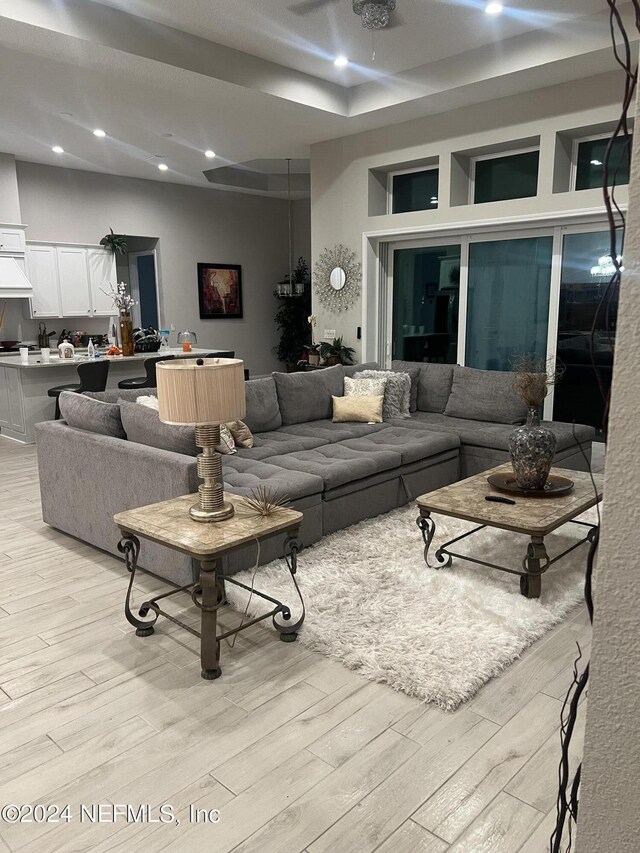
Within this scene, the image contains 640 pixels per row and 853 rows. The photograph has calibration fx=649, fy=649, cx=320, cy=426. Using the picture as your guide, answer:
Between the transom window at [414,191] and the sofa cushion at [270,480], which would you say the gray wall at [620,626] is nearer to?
the sofa cushion at [270,480]

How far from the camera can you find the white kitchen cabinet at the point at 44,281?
8781 millimetres

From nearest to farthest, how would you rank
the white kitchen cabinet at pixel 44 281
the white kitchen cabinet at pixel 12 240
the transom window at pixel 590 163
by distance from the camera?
the transom window at pixel 590 163 < the white kitchen cabinet at pixel 12 240 < the white kitchen cabinet at pixel 44 281

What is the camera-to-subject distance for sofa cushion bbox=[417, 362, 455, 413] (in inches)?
229

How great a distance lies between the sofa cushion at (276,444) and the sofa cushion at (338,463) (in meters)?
0.10

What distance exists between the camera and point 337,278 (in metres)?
7.60

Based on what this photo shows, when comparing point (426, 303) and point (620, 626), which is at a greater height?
point (426, 303)

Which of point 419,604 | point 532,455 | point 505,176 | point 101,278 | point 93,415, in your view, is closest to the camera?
point 419,604

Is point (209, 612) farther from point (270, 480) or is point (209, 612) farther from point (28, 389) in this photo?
point (28, 389)

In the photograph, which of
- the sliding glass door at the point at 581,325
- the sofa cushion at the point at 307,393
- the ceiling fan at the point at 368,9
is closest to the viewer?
the ceiling fan at the point at 368,9

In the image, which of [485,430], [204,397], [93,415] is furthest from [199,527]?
[485,430]

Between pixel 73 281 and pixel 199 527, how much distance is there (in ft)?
25.1

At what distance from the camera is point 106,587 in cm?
341

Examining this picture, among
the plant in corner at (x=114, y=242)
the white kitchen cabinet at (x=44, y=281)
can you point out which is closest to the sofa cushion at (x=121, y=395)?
the white kitchen cabinet at (x=44, y=281)

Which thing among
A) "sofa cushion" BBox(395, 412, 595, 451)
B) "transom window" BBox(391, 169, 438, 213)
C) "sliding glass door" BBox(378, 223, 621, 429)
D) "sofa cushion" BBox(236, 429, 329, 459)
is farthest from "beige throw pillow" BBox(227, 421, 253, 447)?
"transom window" BBox(391, 169, 438, 213)
